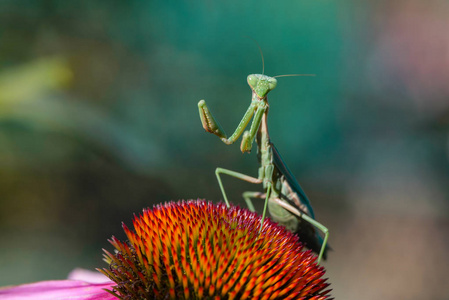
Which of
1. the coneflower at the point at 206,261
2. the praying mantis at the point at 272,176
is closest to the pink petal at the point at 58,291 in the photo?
the coneflower at the point at 206,261

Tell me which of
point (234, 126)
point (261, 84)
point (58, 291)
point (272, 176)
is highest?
point (234, 126)

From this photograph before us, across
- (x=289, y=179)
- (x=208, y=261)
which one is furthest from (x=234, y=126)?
(x=208, y=261)

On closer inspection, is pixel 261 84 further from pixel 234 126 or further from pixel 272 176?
pixel 234 126

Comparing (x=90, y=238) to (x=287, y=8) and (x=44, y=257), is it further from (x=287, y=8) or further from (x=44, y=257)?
(x=287, y=8)

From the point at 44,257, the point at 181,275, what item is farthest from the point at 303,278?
the point at 44,257

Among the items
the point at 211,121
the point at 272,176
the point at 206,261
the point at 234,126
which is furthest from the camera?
the point at 234,126
